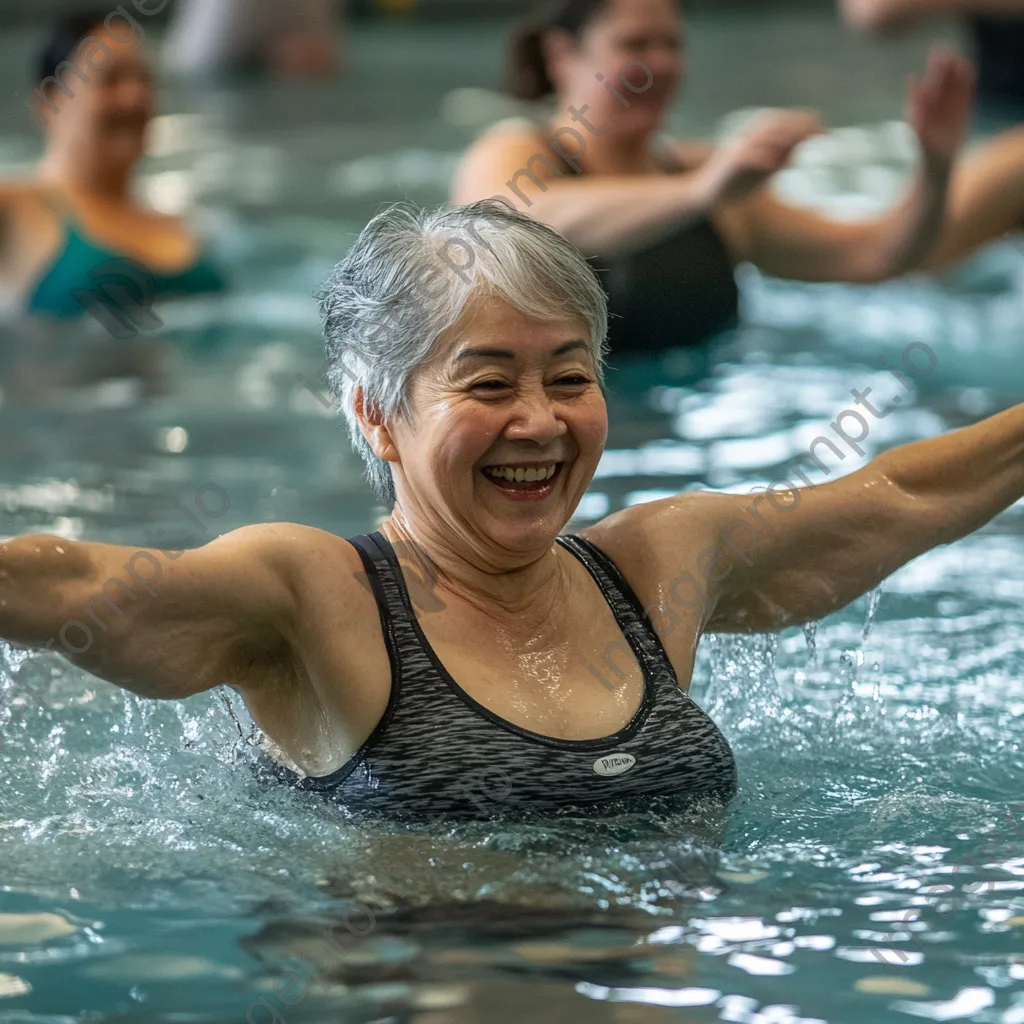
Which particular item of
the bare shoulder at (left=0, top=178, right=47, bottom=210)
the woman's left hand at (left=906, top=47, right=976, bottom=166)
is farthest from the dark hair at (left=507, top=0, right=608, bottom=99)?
the bare shoulder at (left=0, top=178, right=47, bottom=210)

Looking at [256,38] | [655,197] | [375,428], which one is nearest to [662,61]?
[655,197]

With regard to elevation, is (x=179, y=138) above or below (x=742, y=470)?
above

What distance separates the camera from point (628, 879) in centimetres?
243

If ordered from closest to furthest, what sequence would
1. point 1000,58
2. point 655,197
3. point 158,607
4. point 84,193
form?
point 158,607 < point 655,197 < point 84,193 < point 1000,58

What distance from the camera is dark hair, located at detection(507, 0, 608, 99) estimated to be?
5230 mm

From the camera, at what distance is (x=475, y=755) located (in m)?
2.36

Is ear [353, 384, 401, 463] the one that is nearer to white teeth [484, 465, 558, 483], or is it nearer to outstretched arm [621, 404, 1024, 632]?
white teeth [484, 465, 558, 483]

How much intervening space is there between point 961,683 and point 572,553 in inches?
43.5

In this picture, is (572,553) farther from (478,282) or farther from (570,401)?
(478,282)

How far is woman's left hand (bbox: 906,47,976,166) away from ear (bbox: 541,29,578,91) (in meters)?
1.10

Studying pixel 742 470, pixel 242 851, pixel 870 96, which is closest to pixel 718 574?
pixel 242 851

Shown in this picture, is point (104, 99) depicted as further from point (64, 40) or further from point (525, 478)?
point (525, 478)

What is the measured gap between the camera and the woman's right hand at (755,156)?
4141 millimetres

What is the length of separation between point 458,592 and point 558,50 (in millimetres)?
3186
